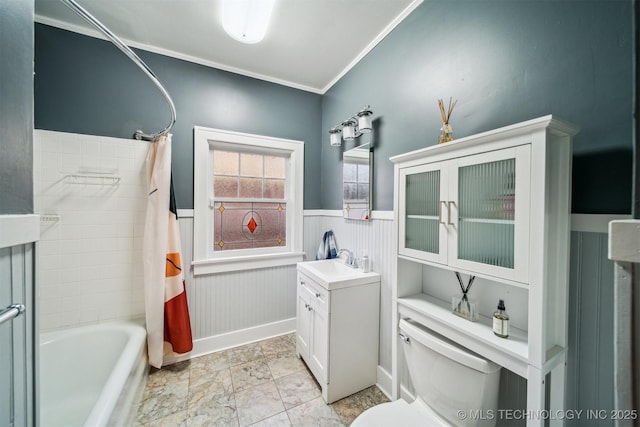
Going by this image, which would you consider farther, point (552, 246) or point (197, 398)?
point (197, 398)

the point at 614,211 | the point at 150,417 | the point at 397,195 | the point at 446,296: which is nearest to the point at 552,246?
the point at 614,211

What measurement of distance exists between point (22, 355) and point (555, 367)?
5.63ft

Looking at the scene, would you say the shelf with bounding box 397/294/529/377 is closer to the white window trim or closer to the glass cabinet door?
the glass cabinet door

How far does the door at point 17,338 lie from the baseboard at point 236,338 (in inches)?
62.7

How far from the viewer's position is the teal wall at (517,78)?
83cm

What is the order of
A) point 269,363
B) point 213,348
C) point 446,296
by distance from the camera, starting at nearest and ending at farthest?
1. point 446,296
2. point 269,363
3. point 213,348

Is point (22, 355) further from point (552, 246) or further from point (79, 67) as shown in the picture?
point (79, 67)

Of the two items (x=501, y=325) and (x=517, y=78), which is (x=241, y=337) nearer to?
(x=501, y=325)

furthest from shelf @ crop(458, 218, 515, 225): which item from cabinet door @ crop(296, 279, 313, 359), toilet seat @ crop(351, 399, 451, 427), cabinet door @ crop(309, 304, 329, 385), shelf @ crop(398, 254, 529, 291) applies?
cabinet door @ crop(296, 279, 313, 359)

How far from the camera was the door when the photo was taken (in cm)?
57

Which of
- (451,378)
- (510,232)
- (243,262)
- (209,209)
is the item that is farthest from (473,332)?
(209,209)

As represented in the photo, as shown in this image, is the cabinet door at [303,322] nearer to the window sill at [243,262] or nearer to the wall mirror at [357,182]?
the window sill at [243,262]

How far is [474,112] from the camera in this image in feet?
4.01

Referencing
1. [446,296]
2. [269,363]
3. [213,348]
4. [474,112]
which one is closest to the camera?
[474,112]
